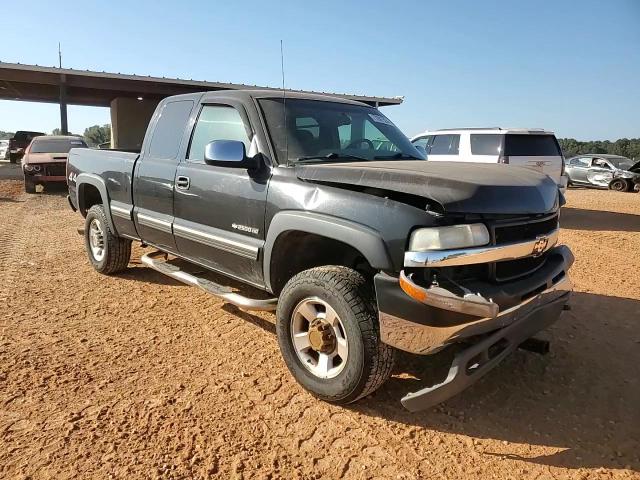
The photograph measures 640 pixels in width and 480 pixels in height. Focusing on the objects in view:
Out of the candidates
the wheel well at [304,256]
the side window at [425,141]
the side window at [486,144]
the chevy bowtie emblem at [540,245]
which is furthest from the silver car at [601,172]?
the wheel well at [304,256]

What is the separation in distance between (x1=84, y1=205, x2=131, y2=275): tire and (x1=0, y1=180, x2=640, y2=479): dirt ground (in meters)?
0.77

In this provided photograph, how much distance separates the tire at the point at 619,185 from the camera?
18.5 meters

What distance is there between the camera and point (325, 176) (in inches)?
113

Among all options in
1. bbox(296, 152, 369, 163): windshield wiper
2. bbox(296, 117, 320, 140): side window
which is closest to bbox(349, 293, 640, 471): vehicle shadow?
bbox(296, 152, 369, 163): windshield wiper

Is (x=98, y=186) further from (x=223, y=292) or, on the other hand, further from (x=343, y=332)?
(x=343, y=332)

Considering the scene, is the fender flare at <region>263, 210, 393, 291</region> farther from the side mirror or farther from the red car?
the red car

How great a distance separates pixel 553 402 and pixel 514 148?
7360 millimetres

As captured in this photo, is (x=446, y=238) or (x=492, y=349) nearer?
(x=446, y=238)

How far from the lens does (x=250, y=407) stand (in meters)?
2.88

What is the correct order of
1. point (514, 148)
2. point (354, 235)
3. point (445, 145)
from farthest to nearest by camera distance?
point (445, 145) < point (514, 148) < point (354, 235)

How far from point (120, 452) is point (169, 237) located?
7.07 ft

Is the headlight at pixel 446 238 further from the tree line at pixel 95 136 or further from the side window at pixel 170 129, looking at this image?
the tree line at pixel 95 136

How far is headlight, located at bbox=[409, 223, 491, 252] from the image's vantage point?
95.1 inches

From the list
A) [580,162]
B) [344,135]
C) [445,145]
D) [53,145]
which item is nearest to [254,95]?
[344,135]
